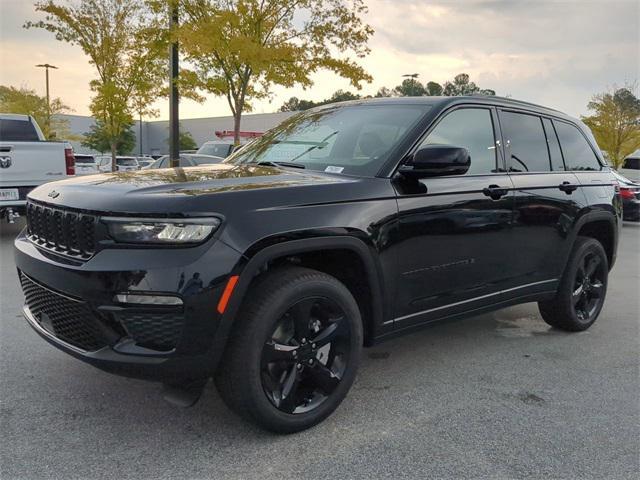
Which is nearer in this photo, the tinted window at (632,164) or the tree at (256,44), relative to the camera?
the tree at (256,44)

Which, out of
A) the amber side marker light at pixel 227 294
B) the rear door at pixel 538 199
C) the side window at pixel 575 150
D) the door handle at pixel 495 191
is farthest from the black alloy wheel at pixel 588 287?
the amber side marker light at pixel 227 294

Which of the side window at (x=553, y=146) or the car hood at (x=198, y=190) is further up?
the side window at (x=553, y=146)

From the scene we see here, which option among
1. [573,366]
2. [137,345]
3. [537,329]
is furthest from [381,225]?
[537,329]

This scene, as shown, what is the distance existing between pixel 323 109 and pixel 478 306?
183cm

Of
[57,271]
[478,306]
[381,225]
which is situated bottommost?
[478,306]

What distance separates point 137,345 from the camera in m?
2.50

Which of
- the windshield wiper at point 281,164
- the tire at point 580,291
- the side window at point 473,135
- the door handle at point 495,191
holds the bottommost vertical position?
the tire at point 580,291

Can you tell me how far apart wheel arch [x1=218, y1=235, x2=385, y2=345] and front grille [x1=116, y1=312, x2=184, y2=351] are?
0.20 m

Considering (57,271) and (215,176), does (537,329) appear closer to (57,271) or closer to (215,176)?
(215,176)

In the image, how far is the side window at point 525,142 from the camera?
162 inches

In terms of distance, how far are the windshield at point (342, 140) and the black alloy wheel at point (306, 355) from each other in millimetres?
877

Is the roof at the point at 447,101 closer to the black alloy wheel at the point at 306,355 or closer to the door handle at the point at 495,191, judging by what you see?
the door handle at the point at 495,191

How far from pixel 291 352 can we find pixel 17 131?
8.26 m

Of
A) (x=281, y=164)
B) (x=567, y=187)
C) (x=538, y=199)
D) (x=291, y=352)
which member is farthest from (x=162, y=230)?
(x=567, y=187)
